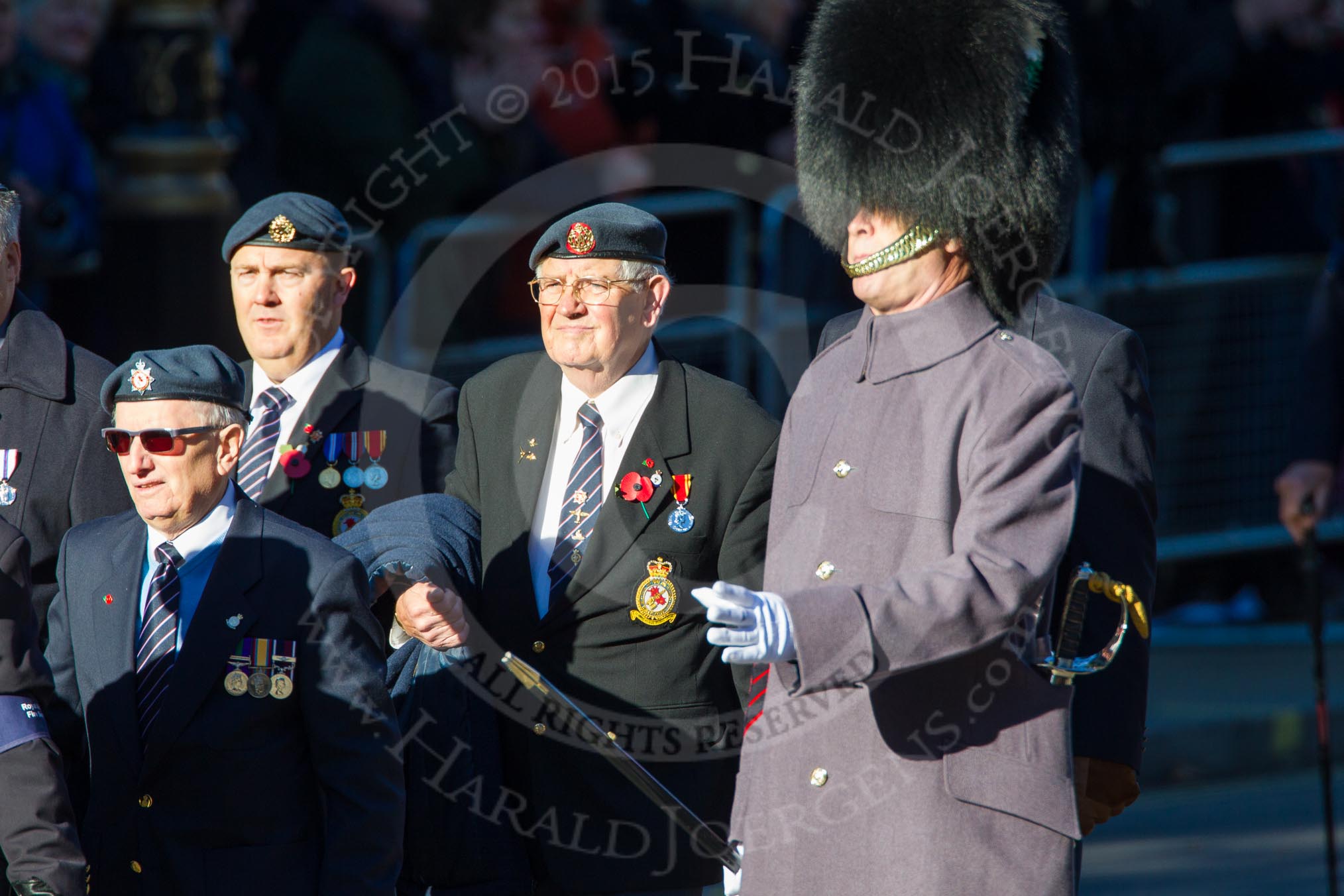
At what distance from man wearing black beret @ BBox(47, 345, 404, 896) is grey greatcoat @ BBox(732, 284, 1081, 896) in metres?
0.74

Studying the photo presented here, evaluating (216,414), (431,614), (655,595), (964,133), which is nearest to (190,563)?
(216,414)

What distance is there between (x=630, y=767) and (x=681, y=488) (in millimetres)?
588

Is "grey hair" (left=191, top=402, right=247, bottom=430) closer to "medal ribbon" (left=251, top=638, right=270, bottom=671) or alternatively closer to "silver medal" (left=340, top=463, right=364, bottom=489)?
"medal ribbon" (left=251, top=638, right=270, bottom=671)

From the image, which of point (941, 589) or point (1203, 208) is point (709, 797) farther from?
point (1203, 208)

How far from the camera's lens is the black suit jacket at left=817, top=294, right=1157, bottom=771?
387cm

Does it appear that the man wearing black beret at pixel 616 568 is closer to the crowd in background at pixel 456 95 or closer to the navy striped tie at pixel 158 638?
the navy striped tie at pixel 158 638

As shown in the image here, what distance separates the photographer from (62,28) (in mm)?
7262

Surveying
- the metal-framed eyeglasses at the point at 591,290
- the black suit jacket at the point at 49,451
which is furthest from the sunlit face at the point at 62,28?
the metal-framed eyeglasses at the point at 591,290

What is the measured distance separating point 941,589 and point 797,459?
1.74ft

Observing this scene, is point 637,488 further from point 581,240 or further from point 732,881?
point 732,881

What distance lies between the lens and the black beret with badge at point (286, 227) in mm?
4590

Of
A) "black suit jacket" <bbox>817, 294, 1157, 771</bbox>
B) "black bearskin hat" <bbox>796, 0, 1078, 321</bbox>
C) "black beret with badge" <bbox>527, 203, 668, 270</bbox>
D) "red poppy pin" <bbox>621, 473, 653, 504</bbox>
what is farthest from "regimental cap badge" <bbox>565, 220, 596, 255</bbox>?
"black suit jacket" <bbox>817, 294, 1157, 771</bbox>

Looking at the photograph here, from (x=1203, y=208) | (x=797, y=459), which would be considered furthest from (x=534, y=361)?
(x=1203, y=208)

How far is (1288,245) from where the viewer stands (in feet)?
31.7
